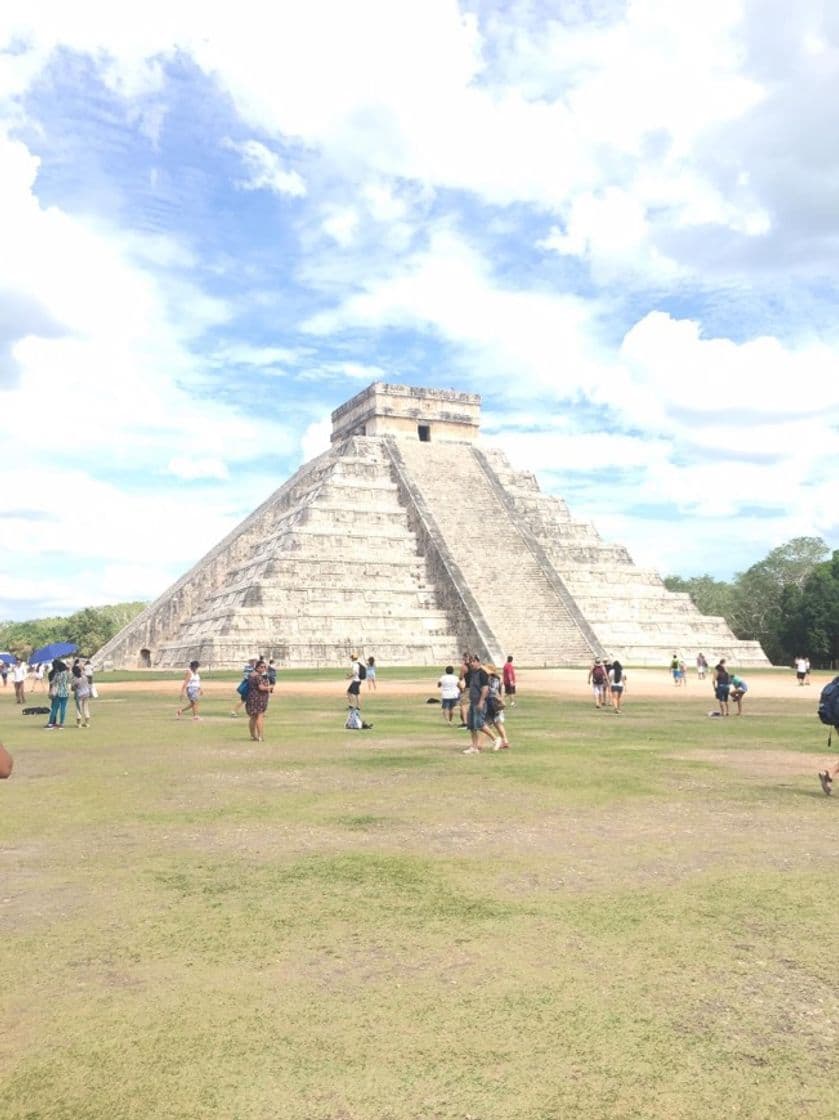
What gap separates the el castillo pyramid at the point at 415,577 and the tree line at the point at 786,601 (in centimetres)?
1220

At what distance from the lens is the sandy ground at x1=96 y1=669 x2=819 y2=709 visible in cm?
2562

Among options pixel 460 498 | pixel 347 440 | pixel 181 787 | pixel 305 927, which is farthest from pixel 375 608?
pixel 305 927

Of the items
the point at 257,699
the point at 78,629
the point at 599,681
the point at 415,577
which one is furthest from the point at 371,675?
the point at 78,629

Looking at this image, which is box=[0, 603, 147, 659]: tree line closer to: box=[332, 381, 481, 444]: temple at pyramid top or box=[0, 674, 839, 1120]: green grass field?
box=[332, 381, 481, 444]: temple at pyramid top

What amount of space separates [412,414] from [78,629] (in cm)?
4046

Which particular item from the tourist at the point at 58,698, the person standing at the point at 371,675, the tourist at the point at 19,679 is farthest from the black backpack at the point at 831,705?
the tourist at the point at 19,679

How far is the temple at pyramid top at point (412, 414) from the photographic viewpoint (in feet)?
160

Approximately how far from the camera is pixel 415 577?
39.8 meters

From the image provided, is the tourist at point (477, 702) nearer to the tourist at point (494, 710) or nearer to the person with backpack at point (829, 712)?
→ the tourist at point (494, 710)

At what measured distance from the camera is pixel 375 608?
37125 mm

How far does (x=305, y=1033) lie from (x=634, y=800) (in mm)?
5772

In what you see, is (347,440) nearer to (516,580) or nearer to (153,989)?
(516,580)

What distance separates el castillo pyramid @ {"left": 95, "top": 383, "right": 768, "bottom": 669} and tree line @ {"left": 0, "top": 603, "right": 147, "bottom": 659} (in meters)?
21.3

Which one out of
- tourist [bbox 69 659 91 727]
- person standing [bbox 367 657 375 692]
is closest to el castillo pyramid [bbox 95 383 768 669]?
person standing [bbox 367 657 375 692]
